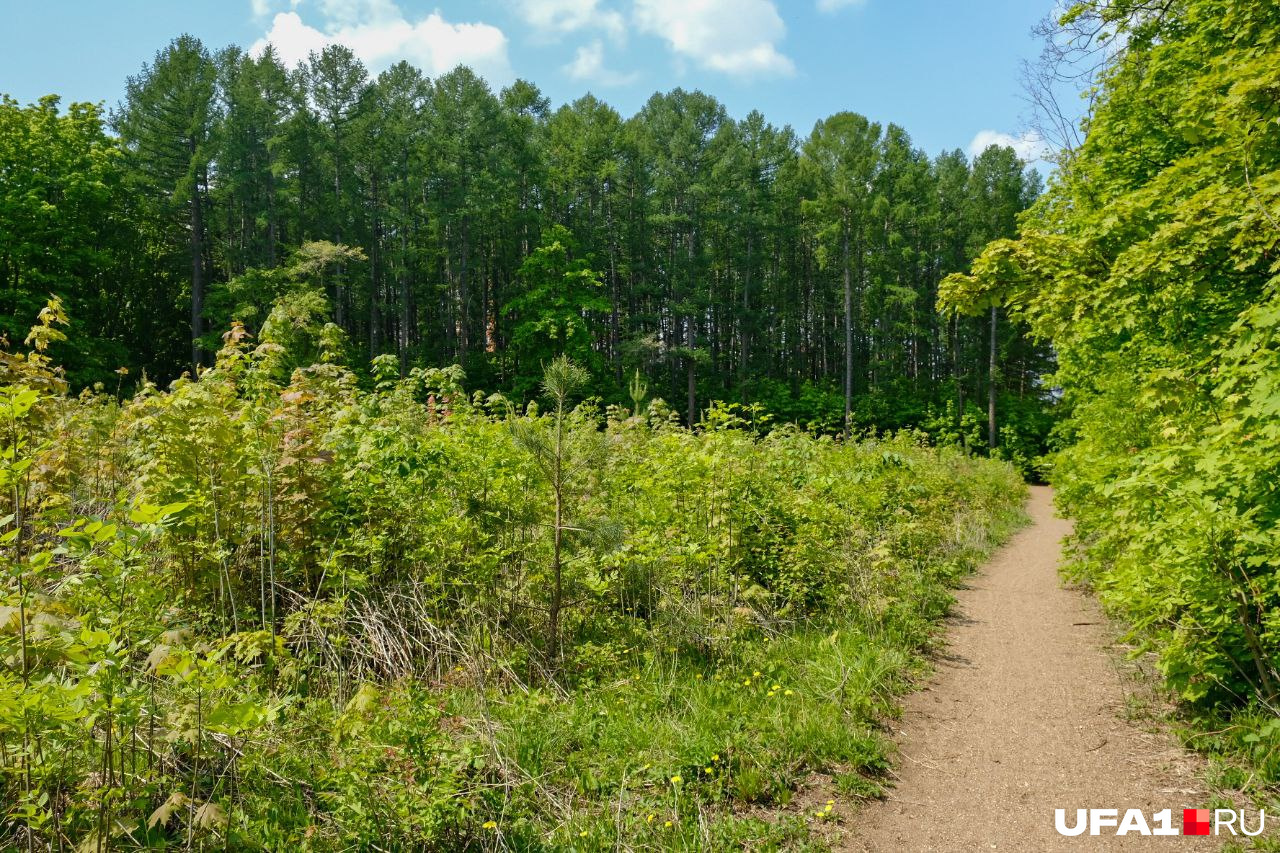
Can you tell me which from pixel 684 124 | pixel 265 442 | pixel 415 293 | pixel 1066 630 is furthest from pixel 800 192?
pixel 265 442

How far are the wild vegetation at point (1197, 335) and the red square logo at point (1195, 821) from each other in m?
0.43

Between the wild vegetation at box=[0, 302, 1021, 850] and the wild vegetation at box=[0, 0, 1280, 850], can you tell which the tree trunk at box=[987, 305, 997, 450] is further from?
the wild vegetation at box=[0, 302, 1021, 850]

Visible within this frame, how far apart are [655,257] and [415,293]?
13.1 m

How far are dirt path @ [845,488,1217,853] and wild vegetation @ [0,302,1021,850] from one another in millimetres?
324

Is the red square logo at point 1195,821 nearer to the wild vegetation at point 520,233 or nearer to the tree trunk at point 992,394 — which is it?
the wild vegetation at point 520,233

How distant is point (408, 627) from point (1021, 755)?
425 cm

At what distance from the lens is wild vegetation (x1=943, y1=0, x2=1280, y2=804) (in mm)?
3857

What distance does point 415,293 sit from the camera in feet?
113

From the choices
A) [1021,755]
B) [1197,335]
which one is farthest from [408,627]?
[1197,335]

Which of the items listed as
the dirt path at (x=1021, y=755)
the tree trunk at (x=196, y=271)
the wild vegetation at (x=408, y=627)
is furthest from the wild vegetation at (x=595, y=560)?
the tree trunk at (x=196, y=271)

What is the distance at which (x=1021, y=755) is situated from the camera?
4418 mm

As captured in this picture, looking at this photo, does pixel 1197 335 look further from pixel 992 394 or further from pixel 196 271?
pixel 196 271

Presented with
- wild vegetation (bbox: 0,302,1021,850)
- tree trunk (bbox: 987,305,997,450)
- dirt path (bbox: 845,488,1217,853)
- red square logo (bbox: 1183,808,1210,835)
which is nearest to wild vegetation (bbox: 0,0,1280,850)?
wild vegetation (bbox: 0,302,1021,850)

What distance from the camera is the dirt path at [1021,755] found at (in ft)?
11.9
